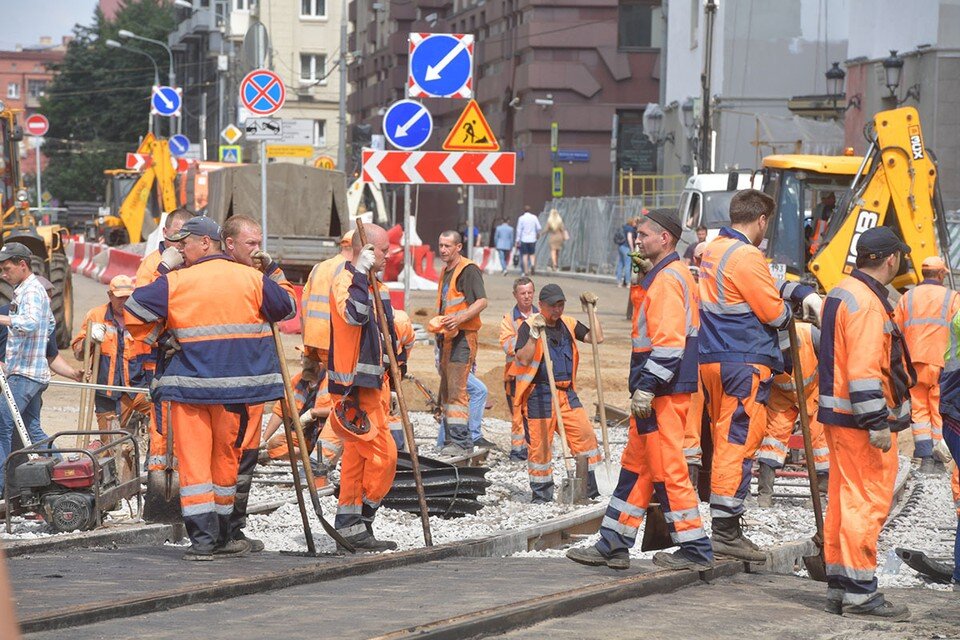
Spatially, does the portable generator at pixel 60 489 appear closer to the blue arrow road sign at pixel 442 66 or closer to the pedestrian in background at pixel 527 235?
the blue arrow road sign at pixel 442 66

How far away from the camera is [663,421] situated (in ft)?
25.0

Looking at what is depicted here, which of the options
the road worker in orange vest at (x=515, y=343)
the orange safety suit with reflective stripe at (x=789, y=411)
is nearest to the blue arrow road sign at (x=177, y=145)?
the road worker in orange vest at (x=515, y=343)

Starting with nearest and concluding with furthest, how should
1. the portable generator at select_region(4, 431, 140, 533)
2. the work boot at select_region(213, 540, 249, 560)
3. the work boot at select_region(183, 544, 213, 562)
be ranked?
the work boot at select_region(183, 544, 213, 562), the work boot at select_region(213, 540, 249, 560), the portable generator at select_region(4, 431, 140, 533)

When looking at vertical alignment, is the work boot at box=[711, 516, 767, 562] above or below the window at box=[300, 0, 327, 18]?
below

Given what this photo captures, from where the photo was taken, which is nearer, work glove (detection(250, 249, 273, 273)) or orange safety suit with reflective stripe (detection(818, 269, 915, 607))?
orange safety suit with reflective stripe (detection(818, 269, 915, 607))

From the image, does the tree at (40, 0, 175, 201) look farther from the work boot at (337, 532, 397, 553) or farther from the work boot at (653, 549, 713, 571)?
the work boot at (653, 549, 713, 571)

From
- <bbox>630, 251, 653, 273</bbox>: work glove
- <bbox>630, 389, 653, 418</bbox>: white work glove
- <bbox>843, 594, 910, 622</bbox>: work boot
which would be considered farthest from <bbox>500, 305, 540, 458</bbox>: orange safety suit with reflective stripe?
<bbox>843, 594, 910, 622</bbox>: work boot

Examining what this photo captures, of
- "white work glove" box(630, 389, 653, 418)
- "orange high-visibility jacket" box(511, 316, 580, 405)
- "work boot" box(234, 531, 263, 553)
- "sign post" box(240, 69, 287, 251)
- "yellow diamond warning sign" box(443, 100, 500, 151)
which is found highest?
"sign post" box(240, 69, 287, 251)

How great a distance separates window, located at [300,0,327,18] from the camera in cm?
7688

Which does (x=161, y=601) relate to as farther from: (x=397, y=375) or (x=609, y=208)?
(x=609, y=208)

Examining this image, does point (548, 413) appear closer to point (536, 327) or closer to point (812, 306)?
point (536, 327)

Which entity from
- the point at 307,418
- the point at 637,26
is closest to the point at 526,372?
the point at 307,418

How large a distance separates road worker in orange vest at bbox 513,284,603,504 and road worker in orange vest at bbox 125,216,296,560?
11.1ft

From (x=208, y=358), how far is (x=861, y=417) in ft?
10.3
